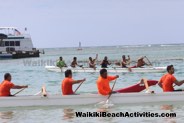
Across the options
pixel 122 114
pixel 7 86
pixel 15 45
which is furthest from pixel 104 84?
pixel 15 45

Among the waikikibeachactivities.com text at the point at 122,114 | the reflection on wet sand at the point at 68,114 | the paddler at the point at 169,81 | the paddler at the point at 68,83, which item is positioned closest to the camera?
the waikikibeachactivities.com text at the point at 122,114

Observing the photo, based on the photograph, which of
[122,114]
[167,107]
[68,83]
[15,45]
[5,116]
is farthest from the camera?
[15,45]

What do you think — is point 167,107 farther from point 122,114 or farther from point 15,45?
point 15,45

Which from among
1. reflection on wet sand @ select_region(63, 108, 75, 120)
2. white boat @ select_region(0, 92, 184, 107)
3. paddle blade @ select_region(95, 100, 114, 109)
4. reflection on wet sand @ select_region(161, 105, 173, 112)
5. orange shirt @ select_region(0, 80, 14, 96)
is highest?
orange shirt @ select_region(0, 80, 14, 96)

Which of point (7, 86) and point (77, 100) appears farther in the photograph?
point (77, 100)

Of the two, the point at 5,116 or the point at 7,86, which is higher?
the point at 7,86

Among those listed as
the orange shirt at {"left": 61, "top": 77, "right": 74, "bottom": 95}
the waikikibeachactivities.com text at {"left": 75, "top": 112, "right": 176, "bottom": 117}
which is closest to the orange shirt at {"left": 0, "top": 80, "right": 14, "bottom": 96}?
the orange shirt at {"left": 61, "top": 77, "right": 74, "bottom": 95}

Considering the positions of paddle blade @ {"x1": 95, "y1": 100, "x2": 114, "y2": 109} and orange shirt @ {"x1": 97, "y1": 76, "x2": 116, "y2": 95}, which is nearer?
orange shirt @ {"x1": 97, "y1": 76, "x2": 116, "y2": 95}

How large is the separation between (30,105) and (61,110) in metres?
1.20

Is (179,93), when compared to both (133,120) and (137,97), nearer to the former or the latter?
(137,97)

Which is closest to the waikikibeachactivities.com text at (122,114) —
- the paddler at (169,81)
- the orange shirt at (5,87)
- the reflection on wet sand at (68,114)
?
the reflection on wet sand at (68,114)

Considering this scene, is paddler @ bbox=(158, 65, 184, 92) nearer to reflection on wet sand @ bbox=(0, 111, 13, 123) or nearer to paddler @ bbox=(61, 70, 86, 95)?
paddler @ bbox=(61, 70, 86, 95)

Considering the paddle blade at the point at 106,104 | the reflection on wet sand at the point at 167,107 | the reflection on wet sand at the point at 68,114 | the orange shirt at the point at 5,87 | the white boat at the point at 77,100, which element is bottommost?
the reflection on wet sand at the point at 68,114

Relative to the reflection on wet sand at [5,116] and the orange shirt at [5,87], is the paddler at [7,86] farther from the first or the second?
the reflection on wet sand at [5,116]
